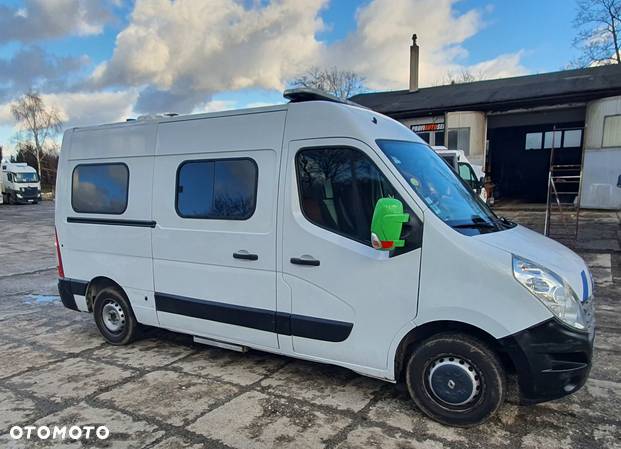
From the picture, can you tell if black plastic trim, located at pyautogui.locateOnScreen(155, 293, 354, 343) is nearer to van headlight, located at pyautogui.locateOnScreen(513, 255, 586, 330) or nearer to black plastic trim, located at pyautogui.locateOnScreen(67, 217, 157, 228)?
black plastic trim, located at pyautogui.locateOnScreen(67, 217, 157, 228)

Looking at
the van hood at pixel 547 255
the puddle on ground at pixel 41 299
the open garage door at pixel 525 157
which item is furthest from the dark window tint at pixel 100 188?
the open garage door at pixel 525 157

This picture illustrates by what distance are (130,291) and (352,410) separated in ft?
9.07

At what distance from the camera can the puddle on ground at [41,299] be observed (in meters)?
7.27

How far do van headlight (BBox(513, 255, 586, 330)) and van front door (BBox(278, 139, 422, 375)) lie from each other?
697 mm

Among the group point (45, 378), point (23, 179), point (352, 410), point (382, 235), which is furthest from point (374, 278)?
point (23, 179)

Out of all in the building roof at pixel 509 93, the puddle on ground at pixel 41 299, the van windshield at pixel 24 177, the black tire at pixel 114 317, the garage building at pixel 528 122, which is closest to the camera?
the black tire at pixel 114 317

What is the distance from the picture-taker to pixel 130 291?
4.76 m

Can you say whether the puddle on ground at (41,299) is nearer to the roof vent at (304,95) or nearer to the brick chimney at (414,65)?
the roof vent at (304,95)

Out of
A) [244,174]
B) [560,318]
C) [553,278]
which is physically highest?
[244,174]

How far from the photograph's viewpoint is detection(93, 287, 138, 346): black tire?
4.88 meters

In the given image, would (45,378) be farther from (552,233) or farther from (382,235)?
(552,233)

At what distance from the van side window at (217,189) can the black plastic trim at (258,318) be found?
2.80 ft

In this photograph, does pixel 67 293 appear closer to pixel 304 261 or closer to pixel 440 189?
pixel 304 261

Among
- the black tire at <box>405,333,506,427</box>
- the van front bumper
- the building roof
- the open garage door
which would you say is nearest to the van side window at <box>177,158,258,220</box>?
the black tire at <box>405,333,506,427</box>
